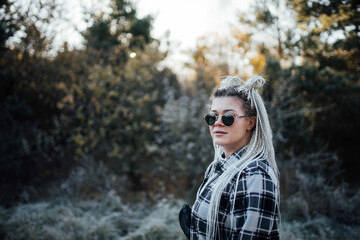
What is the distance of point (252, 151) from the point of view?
1.44m

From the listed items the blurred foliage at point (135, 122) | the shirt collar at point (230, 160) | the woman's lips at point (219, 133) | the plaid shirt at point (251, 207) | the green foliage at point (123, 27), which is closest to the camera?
the plaid shirt at point (251, 207)

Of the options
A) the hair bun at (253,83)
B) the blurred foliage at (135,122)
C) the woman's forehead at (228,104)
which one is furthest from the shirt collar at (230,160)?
the blurred foliage at (135,122)

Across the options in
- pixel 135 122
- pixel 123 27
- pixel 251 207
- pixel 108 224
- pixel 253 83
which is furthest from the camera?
pixel 123 27

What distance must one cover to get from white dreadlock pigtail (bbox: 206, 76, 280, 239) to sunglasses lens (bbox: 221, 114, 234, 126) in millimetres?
149

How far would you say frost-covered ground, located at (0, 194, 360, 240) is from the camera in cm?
354

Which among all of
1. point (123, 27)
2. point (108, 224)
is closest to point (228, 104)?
point (108, 224)

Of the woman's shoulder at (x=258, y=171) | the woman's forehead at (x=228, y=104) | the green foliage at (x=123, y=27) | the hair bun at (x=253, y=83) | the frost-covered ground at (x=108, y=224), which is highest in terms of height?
the green foliage at (x=123, y=27)

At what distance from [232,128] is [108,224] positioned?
3.20 m

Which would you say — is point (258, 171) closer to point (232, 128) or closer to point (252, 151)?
point (252, 151)

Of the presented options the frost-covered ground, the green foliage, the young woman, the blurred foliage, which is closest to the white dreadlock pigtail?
the young woman

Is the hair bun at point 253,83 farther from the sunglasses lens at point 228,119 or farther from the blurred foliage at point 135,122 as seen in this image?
the blurred foliage at point 135,122

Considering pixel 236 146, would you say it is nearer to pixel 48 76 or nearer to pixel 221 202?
pixel 221 202

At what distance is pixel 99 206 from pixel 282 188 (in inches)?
155

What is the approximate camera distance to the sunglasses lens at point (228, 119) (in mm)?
1532
